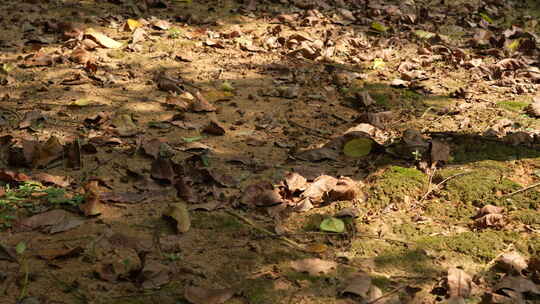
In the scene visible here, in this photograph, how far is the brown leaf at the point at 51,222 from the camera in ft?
8.83

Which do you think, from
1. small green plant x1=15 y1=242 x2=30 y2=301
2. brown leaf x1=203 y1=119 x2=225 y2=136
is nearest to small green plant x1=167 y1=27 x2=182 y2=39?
brown leaf x1=203 y1=119 x2=225 y2=136

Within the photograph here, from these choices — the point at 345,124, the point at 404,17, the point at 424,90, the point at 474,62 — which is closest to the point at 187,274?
Answer: the point at 345,124

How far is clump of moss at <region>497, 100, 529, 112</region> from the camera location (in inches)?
163

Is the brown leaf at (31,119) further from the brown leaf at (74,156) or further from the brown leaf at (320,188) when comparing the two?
the brown leaf at (320,188)

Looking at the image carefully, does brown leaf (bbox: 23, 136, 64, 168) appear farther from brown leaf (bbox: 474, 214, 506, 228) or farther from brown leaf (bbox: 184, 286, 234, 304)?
brown leaf (bbox: 474, 214, 506, 228)

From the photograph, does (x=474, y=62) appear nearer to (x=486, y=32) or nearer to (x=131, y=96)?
(x=486, y=32)

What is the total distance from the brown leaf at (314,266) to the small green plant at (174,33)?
10.9ft

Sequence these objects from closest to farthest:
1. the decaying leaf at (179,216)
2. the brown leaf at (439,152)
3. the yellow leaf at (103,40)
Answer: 1. the decaying leaf at (179,216)
2. the brown leaf at (439,152)
3. the yellow leaf at (103,40)

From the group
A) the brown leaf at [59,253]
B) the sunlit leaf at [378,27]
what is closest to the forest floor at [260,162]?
the brown leaf at [59,253]

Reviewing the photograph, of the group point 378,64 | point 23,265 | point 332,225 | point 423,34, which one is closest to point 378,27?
point 423,34

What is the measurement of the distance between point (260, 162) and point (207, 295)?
130 centimetres

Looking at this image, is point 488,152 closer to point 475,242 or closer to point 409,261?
point 475,242

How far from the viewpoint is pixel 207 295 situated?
7.63 ft

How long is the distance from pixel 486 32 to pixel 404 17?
0.91 metres
